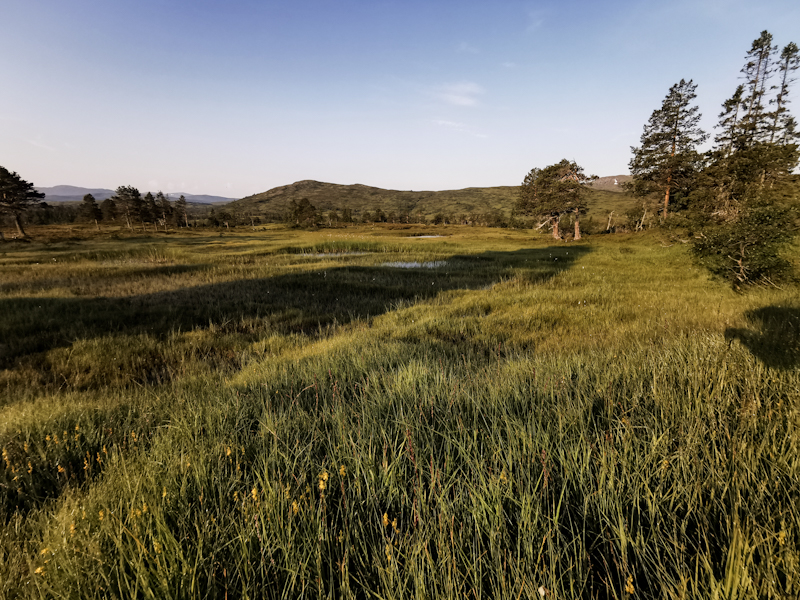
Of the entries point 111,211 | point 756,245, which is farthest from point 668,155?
point 111,211

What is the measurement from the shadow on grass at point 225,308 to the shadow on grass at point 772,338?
8481mm

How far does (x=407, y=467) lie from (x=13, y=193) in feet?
339

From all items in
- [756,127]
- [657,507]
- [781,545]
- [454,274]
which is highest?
[756,127]

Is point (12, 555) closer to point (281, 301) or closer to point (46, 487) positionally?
point (46, 487)

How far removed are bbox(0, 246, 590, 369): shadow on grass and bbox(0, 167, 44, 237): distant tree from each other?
82.5 m

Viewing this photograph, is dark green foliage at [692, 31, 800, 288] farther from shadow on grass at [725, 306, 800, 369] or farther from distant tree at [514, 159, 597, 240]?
distant tree at [514, 159, 597, 240]

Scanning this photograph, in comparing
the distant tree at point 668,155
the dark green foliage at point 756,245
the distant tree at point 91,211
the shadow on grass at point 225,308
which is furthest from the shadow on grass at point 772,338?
the distant tree at point 91,211

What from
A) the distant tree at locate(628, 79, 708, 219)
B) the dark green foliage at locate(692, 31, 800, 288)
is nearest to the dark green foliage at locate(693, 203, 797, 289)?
the dark green foliage at locate(692, 31, 800, 288)

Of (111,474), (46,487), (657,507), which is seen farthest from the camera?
(46,487)

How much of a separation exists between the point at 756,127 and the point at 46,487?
63.7m

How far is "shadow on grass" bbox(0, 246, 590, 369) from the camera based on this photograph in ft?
27.8

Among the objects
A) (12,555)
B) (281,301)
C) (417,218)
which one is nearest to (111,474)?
(12,555)

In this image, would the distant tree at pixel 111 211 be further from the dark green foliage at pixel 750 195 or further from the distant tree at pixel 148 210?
the dark green foliage at pixel 750 195

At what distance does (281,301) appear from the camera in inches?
512
